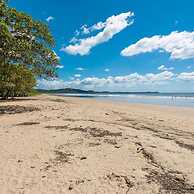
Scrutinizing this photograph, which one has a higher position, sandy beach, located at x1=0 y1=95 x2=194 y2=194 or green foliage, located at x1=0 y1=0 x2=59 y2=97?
green foliage, located at x1=0 y1=0 x2=59 y2=97

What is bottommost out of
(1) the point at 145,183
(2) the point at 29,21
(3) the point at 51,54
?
(1) the point at 145,183

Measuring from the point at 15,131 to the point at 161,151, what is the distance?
5944mm

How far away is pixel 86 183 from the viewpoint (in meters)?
6.34

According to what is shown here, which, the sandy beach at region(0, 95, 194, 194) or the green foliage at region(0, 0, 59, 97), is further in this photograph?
the green foliage at region(0, 0, 59, 97)

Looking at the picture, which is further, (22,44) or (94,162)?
(22,44)

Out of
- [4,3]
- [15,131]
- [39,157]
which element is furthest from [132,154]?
[4,3]

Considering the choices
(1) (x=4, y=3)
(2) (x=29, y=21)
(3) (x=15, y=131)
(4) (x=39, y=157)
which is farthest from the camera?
(2) (x=29, y=21)

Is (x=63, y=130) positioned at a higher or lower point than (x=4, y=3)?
lower

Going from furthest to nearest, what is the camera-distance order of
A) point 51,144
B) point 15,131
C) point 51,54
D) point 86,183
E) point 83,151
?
point 51,54 < point 15,131 < point 51,144 < point 83,151 < point 86,183

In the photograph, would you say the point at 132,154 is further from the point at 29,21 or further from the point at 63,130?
the point at 29,21

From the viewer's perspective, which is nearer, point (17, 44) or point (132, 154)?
point (132, 154)

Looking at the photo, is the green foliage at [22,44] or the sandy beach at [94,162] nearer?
the sandy beach at [94,162]

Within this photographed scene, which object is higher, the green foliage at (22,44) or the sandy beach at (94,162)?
the green foliage at (22,44)

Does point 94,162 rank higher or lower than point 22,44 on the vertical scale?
lower
